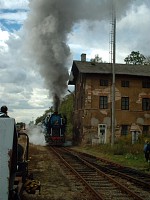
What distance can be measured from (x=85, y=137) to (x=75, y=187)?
2241 centimetres

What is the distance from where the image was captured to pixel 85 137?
1289 inches


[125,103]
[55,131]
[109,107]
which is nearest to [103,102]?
[109,107]

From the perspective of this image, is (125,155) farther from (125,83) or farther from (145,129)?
(125,83)

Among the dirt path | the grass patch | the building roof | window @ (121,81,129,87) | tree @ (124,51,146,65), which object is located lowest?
the dirt path

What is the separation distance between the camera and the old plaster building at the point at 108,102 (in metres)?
33.0

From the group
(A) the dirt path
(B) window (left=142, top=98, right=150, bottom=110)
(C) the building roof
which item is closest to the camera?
(A) the dirt path

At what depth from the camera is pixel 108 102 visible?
33.8 m

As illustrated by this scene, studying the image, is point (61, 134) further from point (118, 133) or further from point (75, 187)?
point (75, 187)

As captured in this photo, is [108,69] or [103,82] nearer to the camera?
[103,82]

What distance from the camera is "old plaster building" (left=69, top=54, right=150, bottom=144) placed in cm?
3300

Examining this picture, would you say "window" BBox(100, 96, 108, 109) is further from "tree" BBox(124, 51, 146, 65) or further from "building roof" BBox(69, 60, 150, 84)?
"tree" BBox(124, 51, 146, 65)

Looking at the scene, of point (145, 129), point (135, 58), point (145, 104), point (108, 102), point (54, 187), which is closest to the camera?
point (54, 187)

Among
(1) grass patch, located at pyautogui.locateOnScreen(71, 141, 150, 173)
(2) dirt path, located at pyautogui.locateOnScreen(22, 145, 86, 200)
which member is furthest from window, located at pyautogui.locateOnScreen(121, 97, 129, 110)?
(2) dirt path, located at pyautogui.locateOnScreen(22, 145, 86, 200)

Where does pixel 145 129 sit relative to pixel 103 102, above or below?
below
